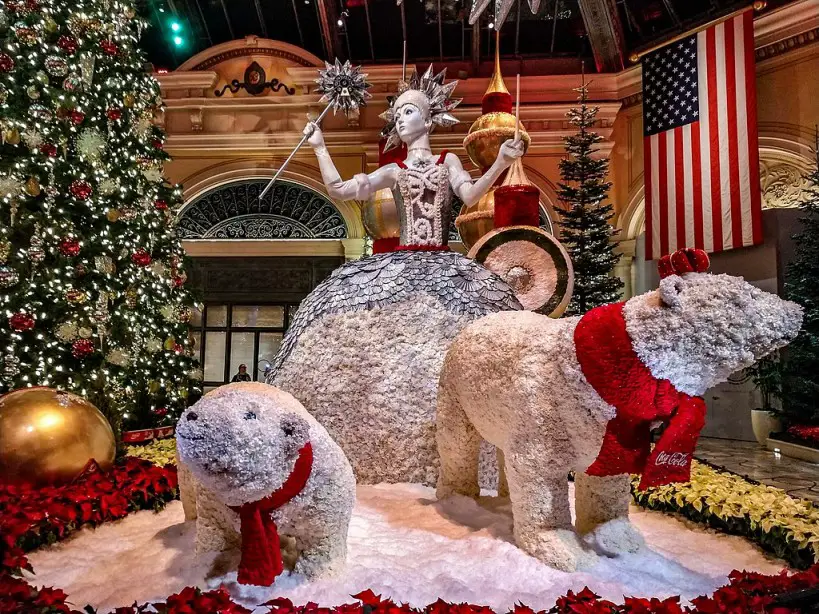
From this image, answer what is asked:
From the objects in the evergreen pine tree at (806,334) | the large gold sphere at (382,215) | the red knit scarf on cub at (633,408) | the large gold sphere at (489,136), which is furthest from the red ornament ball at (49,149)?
the evergreen pine tree at (806,334)

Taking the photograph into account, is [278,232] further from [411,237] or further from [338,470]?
[338,470]

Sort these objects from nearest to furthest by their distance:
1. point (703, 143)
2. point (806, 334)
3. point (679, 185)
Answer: point (806, 334) < point (703, 143) < point (679, 185)

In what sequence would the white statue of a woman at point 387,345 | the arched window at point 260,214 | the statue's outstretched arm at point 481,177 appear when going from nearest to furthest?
the statue's outstretched arm at point 481,177 < the white statue of a woman at point 387,345 < the arched window at point 260,214

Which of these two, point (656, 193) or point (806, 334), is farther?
point (656, 193)

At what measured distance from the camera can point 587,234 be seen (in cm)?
760

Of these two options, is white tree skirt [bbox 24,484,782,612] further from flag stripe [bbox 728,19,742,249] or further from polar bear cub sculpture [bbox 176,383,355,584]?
flag stripe [bbox 728,19,742,249]

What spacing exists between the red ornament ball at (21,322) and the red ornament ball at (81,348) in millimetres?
389

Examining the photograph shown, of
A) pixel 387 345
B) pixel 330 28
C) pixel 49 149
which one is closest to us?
pixel 387 345

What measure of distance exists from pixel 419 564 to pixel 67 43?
18.0 feet

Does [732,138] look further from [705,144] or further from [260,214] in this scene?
[260,214]

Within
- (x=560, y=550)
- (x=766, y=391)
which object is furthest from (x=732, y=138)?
(x=560, y=550)

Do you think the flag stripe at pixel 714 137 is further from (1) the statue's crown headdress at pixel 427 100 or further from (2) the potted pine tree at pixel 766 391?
(1) the statue's crown headdress at pixel 427 100

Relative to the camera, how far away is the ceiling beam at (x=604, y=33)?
9.78 meters

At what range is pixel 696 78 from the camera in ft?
27.1
